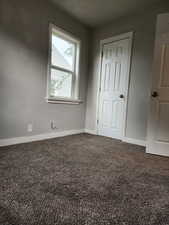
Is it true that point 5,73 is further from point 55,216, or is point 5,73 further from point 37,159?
point 55,216

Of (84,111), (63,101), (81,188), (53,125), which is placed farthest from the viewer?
(84,111)

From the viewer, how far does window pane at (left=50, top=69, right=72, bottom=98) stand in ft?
10.6

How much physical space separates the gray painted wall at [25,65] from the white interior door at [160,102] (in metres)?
1.82

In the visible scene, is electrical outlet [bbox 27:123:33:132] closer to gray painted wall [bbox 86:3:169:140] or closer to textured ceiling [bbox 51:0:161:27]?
gray painted wall [bbox 86:3:169:140]

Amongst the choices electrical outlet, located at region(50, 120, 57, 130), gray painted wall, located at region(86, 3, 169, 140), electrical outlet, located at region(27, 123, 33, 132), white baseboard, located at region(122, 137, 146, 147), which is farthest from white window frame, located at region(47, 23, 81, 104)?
white baseboard, located at region(122, 137, 146, 147)

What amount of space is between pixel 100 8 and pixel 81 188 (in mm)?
3151

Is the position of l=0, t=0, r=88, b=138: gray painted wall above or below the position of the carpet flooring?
above

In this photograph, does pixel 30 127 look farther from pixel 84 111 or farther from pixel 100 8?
pixel 100 8

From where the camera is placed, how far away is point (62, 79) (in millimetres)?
3443

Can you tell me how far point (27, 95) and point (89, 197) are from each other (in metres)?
2.07

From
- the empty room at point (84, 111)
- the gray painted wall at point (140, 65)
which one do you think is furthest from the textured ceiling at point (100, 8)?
the gray painted wall at point (140, 65)


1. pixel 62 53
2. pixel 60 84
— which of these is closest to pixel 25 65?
pixel 60 84

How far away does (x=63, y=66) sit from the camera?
343cm

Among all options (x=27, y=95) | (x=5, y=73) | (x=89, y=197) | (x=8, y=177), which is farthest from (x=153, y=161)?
(x=5, y=73)
